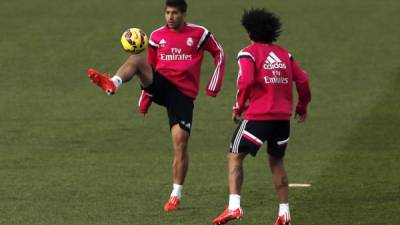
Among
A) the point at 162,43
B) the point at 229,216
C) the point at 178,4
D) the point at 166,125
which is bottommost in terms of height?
the point at 166,125

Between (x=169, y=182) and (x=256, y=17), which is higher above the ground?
(x=256, y=17)

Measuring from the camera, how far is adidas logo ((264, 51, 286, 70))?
11.3m

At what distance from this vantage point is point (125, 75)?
1214cm

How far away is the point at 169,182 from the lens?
14.2m

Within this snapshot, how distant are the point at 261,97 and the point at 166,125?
744 cm

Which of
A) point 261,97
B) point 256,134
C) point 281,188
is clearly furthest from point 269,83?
point 281,188

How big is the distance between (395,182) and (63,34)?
13.8 meters

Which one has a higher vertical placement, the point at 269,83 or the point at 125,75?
the point at 269,83

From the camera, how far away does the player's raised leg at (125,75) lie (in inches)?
465

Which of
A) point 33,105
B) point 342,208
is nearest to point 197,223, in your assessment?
point 342,208

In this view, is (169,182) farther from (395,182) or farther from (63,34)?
(63,34)

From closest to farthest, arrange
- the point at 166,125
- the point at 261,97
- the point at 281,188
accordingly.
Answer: the point at 261,97 → the point at 281,188 → the point at 166,125

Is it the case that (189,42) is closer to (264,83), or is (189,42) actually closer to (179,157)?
(179,157)

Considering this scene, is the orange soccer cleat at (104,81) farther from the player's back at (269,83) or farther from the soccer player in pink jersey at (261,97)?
the player's back at (269,83)
